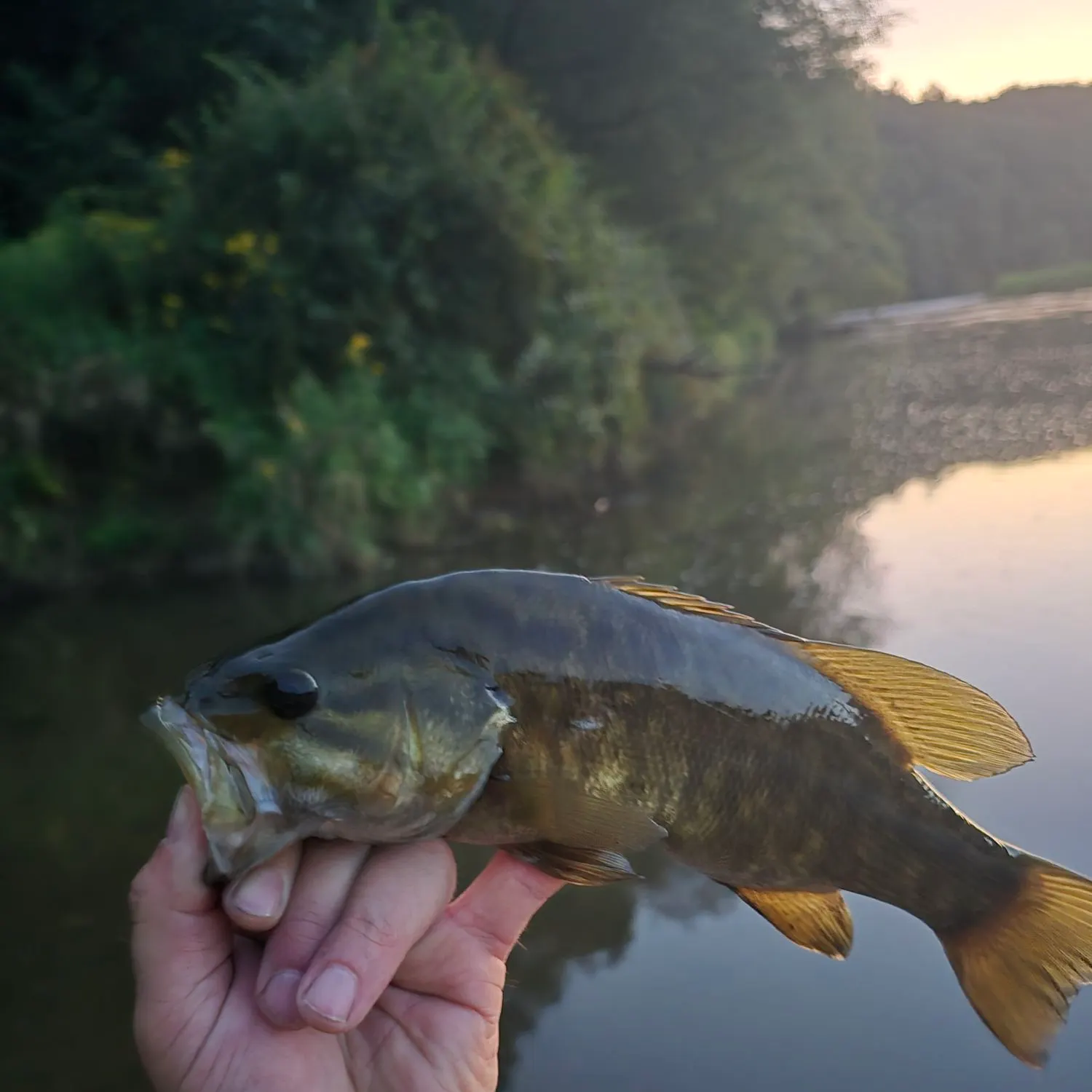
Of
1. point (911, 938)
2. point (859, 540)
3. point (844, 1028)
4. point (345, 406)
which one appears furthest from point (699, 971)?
point (345, 406)

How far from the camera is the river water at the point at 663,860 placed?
154 inches

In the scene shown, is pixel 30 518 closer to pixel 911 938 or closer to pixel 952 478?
pixel 911 938

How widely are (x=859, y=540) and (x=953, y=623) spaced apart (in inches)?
98.2

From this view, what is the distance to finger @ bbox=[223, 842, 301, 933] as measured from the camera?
175cm

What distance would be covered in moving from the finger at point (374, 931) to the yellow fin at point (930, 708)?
826 millimetres

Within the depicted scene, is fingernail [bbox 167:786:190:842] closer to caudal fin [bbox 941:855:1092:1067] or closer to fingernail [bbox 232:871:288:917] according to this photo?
fingernail [bbox 232:871:288:917]

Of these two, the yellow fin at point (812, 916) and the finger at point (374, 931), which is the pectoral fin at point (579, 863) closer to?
the finger at point (374, 931)

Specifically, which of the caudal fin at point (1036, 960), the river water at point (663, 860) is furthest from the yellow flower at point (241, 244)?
the caudal fin at point (1036, 960)

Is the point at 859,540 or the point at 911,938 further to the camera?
the point at 859,540

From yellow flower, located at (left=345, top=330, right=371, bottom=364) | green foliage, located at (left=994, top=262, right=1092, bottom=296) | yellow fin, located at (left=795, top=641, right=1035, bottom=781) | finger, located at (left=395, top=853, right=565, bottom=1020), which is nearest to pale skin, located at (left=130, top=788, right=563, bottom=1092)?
finger, located at (left=395, top=853, right=565, bottom=1020)

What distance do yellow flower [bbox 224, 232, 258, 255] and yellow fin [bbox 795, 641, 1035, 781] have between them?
9844mm

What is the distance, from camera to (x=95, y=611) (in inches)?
339

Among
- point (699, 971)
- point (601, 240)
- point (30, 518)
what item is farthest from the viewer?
point (601, 240)

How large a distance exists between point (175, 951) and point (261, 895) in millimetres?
229
